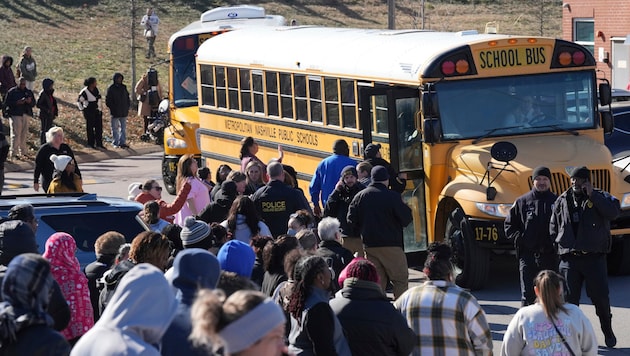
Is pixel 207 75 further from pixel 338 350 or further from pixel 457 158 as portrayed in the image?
pixel 338 350

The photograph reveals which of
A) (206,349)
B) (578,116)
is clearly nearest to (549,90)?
(578,116)

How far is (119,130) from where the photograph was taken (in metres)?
26.5

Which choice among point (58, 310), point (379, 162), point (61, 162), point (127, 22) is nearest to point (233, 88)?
point (61, 162)

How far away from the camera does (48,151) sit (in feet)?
47.3

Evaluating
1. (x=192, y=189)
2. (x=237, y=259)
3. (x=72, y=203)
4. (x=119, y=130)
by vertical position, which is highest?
(x=237, y=259)

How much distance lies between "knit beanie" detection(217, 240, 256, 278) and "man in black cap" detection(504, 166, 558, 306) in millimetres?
4537

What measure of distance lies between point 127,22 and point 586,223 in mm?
36717

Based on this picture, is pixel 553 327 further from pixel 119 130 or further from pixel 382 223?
pixel 119 130

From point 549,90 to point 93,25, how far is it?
3355 centimetres

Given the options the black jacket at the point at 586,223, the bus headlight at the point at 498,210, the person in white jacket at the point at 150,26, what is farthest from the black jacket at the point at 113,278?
the person in white jacket at the point at 150,26

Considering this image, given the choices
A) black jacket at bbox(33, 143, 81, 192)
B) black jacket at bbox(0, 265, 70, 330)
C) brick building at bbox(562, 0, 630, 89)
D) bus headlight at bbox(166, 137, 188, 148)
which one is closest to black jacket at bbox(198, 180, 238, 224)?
black jacket at bbox(33, 143, 81, 192)

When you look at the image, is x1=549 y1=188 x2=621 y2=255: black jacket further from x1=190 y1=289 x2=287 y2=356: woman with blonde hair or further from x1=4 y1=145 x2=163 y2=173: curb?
x1=4 y1=145 x2=163 y2=173: curb

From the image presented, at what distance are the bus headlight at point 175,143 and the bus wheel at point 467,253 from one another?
8604 mm

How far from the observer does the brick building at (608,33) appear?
3194cm
